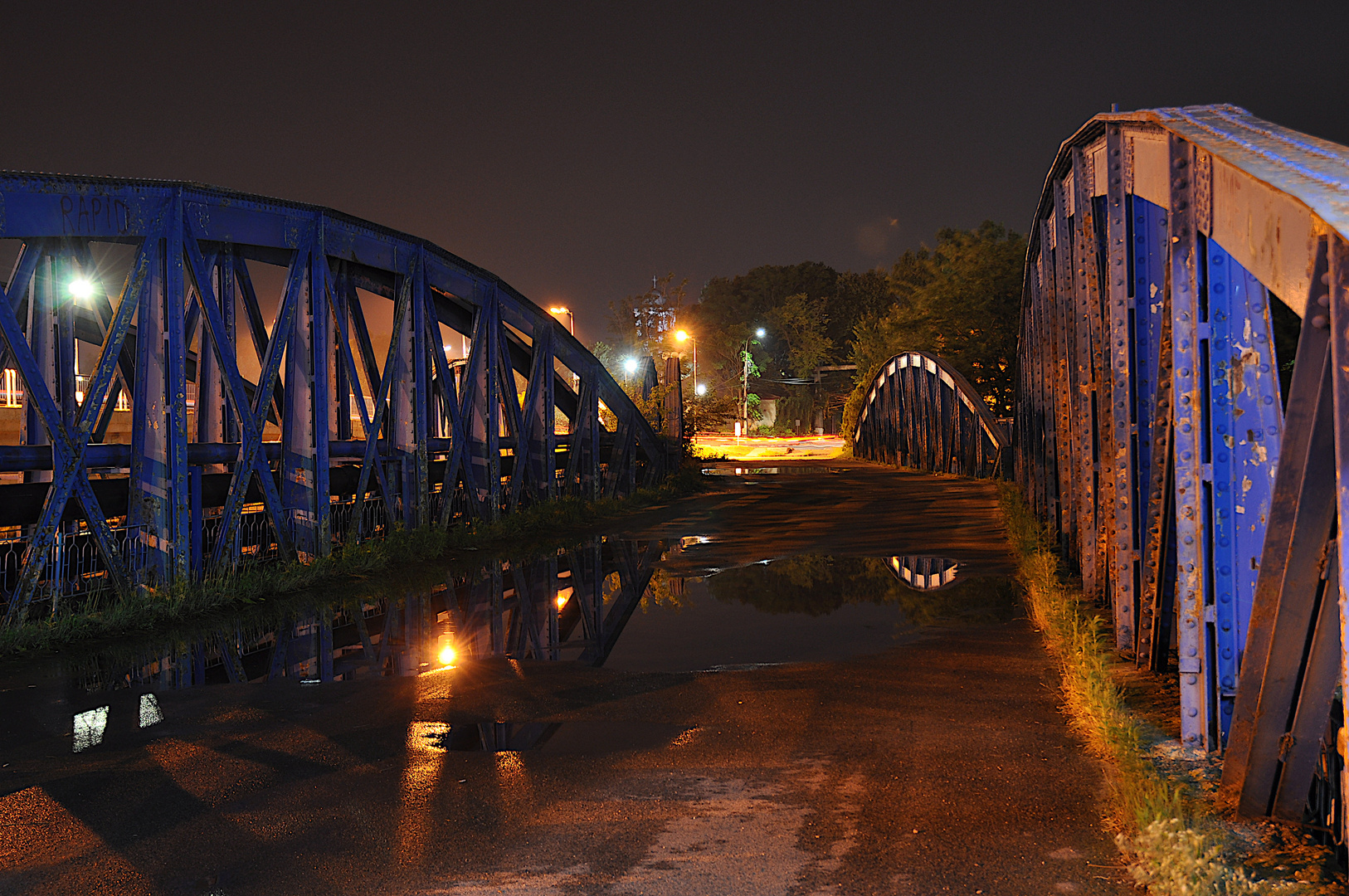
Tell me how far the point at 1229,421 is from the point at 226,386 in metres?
9.77

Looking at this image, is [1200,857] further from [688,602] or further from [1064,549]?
[1064,549]

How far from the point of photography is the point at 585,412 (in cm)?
1942

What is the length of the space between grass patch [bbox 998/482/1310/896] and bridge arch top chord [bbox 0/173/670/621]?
7862mm

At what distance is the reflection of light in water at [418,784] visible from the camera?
4.17m

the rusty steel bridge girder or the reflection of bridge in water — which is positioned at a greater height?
the rusty steel bridge girder

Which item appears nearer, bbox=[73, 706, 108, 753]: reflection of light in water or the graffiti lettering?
bbox=[73, 706, 108, 753]: reflection of light in water

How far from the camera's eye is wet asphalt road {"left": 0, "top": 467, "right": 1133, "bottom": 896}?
3.89 m

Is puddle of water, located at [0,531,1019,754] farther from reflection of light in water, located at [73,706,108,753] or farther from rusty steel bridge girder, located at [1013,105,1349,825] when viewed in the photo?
rusty steel bridge girder, located at [1013,105,1349,825]

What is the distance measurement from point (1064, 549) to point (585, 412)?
10245 millimetres

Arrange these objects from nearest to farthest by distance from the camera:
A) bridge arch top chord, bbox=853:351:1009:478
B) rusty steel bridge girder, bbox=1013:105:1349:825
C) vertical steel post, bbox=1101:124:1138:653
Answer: rusty steel bridge girder, bbox=1013:105:1349:825
vertical steel post, bbox=1101:124:1138:653
bridge arch top chord, bbox=853:351:1009:478

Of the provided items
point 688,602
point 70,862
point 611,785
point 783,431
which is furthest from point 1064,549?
point 783,431

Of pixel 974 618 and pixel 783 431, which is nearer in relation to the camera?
pixel 974 618

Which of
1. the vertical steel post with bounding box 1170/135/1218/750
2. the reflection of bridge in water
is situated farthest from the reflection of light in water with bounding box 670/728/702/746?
the vertical steel post with bounding box 1170/135/1218/750

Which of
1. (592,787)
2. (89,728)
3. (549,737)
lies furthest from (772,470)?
(592,787)
